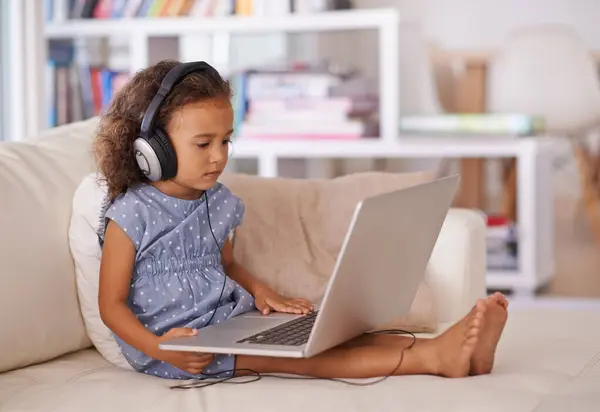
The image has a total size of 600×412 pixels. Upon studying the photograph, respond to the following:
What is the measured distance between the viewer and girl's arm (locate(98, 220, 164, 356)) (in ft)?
5.43

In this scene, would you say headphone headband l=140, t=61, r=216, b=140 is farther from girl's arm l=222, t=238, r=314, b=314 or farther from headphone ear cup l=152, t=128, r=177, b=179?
girl's arm l=222, t=238, r=314, b=314

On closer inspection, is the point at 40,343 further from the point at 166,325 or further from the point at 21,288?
the point at 166,325

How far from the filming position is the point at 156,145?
1.67 m

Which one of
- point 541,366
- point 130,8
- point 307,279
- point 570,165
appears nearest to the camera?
point 541,366

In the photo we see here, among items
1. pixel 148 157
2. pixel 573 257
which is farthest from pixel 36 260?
pixel 573 257

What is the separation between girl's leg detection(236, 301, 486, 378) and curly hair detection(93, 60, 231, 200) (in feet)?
1.19

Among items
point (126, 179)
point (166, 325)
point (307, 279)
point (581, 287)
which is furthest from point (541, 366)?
point (581, 287)

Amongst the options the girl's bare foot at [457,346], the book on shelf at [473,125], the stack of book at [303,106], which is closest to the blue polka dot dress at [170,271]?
the girl's bare foot at [457,346]

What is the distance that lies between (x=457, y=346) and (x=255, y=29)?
2.38 meters

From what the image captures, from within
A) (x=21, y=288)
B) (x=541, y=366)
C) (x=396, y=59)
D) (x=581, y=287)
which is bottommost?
(x=581, y=287)

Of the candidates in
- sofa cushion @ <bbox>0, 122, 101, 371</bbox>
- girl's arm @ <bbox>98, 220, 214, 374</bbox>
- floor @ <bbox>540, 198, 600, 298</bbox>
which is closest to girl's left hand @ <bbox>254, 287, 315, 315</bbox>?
girl's arm @ <bbox>98, 220, 214, 374</bbox>

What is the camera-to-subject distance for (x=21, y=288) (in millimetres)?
1693

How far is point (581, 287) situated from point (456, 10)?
2.97 meters

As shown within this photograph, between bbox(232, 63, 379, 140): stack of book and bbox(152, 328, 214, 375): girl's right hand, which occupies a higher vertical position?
bbox(232, 63, 379, 140): stack of book
